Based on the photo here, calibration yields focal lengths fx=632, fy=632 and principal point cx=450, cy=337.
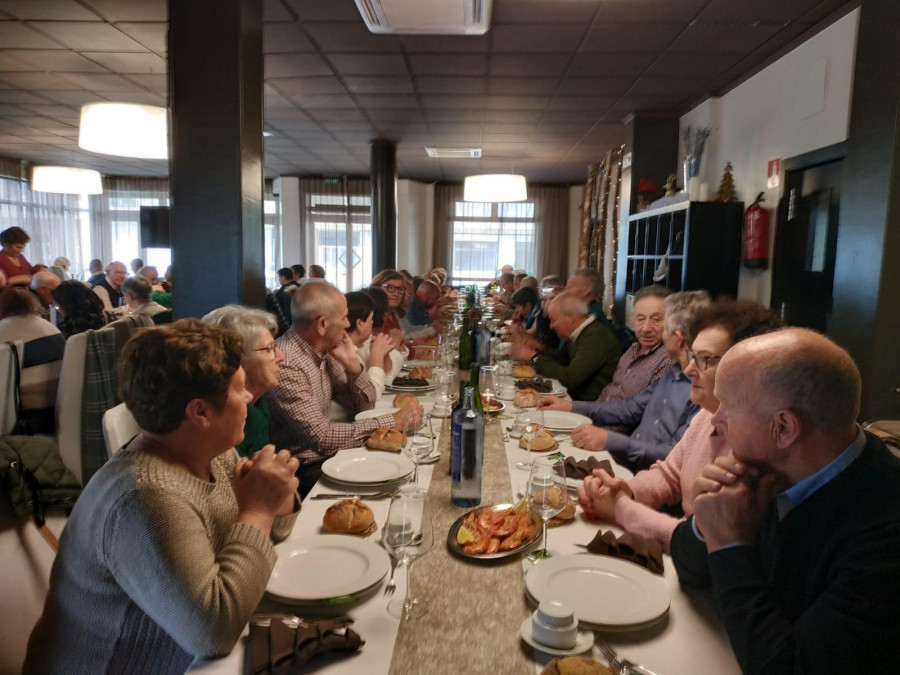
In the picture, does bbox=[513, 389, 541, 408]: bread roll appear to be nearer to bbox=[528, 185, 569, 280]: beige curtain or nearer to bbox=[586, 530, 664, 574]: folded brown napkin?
bbox=[586, 530, 664, 574]: folded brown napkin

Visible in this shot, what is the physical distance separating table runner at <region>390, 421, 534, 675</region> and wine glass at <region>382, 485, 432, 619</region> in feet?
0.11

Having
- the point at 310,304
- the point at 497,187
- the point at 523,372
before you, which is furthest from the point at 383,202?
the point at 310,304

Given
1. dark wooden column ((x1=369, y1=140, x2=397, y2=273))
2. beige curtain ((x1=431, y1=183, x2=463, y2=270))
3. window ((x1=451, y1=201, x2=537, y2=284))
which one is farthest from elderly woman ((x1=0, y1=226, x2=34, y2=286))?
window ((x1=451, y1=201, x2=537, y2=284))

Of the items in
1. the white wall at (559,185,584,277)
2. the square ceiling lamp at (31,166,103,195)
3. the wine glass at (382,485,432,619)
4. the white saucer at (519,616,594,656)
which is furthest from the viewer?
the white wall at (559,185,584,277)

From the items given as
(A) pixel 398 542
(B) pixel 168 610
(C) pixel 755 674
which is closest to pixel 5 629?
(B) pixel 168 610

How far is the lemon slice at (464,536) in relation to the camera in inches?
57.4

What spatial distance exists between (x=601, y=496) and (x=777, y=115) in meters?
4.03

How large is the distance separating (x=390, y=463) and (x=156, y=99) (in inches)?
222

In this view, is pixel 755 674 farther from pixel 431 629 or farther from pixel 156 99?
pixel 156 99

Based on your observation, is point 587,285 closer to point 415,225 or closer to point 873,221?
point 873,221

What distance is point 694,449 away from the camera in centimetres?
184

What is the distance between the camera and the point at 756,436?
1148 millimetres

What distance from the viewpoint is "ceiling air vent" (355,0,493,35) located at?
10.9 feet

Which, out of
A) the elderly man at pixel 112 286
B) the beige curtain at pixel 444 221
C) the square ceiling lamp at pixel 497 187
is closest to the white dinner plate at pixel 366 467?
the square ceiling lamp at pixel 497 187
